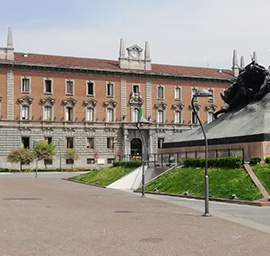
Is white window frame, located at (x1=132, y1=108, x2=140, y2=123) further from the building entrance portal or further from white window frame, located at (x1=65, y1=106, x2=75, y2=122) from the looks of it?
white window frame, located at (x1=65, y1=106, x2=75, y2=122)

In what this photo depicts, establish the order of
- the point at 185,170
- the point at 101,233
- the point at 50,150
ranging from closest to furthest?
the point at 101,233
the point at 185,170
the point at 50,150

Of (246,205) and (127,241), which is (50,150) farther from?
(127,241)

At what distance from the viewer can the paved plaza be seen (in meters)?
10.5

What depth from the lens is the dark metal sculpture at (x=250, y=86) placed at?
108 feet

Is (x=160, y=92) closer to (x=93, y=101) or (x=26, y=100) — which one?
(x=93, y=101)

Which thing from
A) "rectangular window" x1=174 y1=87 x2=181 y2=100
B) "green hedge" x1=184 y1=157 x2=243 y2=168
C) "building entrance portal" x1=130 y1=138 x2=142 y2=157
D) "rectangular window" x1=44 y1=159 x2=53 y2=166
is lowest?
"rectangular window" x1=44 y1=159 x2=53 y2=166

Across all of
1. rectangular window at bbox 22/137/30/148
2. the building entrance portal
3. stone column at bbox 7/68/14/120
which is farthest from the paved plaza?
the building entrance portal

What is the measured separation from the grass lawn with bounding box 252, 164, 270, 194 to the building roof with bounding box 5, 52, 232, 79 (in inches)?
2124

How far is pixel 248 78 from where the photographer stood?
112 ft

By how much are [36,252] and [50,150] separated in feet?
207

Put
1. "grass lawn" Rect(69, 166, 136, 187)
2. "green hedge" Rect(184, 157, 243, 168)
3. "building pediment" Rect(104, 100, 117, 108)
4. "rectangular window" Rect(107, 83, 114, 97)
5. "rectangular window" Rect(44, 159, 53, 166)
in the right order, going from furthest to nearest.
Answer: "rectangular window" Rect(107, 83, 114, 97) < "building pediment" Rect(104, 100, 117, 108) < "rectangular window" Rect(44, 159, 53, 166) < "grass lawn" Rect(69, 166, 136, 187) < "green hedge" Rect(184, 157, 243, 168)

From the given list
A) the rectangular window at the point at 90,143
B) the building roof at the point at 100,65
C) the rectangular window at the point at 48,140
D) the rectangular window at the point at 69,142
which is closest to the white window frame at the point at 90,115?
the rectangular window at the point at 90,143

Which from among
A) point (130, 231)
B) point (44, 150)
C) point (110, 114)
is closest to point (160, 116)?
point (110, 114)

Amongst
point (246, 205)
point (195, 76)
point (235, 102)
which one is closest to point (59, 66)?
point (195, 76)
